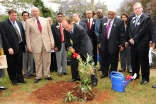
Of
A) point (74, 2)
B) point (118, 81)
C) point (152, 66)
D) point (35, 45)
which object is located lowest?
point (152, 66)

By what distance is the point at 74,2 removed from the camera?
22281 mm

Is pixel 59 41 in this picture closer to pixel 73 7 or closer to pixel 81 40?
pixel 81 40

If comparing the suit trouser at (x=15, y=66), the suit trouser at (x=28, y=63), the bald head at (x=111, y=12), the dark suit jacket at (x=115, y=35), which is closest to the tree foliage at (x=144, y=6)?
the dark suit jacket at (x=115, y=35)

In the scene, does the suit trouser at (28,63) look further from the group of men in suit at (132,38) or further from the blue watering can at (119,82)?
the blue watering can at (119,82)

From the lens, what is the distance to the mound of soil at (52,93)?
410 centimetres

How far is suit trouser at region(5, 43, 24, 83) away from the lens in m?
5.03

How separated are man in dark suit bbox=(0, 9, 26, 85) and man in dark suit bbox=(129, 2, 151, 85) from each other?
3252mm

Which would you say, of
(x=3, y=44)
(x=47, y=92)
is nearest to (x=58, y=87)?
(x=47, y=92)

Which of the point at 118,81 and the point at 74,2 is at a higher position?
the point at 74,2

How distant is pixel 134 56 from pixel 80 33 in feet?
6.00

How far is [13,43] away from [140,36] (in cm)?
357

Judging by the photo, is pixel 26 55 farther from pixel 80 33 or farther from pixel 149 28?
pixel 149 28

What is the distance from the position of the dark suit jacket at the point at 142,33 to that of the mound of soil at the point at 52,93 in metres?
1.98

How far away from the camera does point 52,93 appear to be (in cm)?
444
